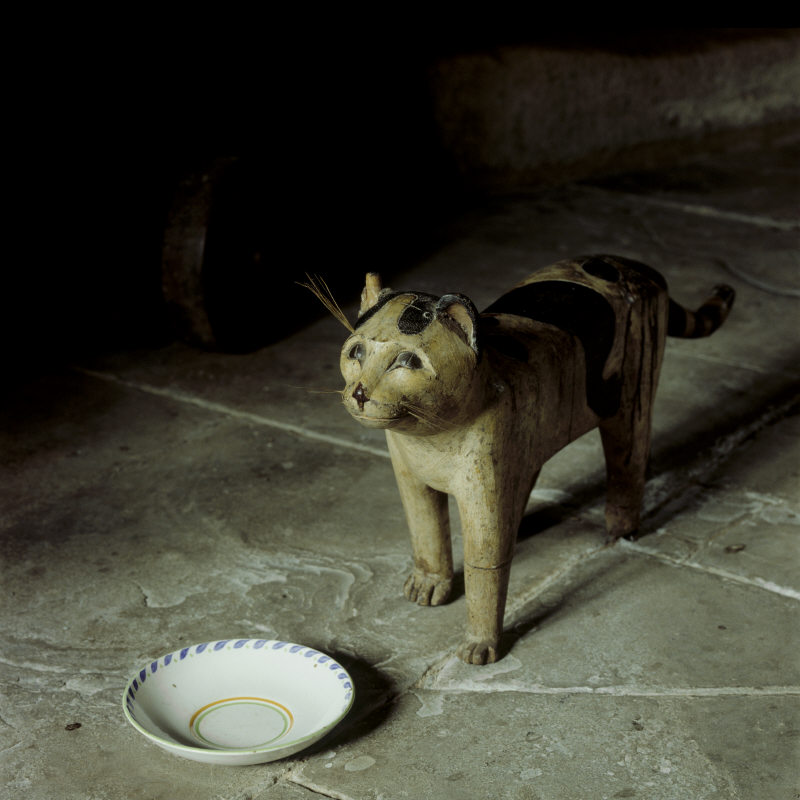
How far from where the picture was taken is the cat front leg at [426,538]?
103 inches

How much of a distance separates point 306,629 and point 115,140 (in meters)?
2.62

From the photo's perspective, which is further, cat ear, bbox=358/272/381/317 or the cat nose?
cat ear, bbox=358/272/381/317

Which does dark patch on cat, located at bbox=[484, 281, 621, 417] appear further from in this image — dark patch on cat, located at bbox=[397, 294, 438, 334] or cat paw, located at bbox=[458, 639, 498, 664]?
cat paw, located at bbox=[458, 639, 498, 664]

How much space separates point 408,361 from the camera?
2.17m

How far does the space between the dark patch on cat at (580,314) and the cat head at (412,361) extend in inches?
17.3

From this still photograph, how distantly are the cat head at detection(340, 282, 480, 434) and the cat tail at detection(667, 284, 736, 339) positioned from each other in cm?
99

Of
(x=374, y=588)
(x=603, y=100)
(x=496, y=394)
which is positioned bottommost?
(x=374, y=588)

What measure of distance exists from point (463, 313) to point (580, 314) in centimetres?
51

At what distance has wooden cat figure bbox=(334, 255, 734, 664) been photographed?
7.20 feet

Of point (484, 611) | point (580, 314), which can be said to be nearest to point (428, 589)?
point (484, 611)

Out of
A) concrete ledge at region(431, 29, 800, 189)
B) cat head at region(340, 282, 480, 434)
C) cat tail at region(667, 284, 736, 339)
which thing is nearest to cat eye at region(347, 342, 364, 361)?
cat head at region(340, 282, 480, 434)

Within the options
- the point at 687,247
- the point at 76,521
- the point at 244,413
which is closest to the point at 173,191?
the point at 244,413

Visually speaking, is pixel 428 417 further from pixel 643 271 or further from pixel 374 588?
pixel 643 271

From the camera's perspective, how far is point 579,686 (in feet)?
8.07
